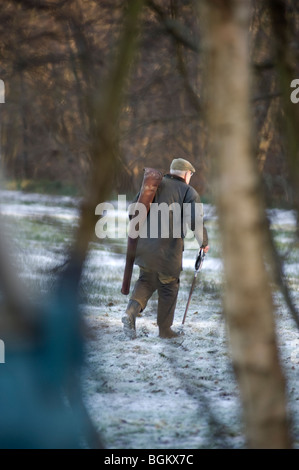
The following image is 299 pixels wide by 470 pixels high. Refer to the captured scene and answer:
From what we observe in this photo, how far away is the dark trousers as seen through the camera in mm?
6746

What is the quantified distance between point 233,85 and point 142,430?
259cm

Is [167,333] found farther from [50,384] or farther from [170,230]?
[50,384]

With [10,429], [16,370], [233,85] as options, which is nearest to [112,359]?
[10,429]

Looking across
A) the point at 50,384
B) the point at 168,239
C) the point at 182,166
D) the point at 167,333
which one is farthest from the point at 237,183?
the point at 167,333

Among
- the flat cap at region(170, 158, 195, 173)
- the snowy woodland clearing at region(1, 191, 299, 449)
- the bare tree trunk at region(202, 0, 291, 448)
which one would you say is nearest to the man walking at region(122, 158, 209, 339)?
the flat cap at region(170, 158, 195, 173)

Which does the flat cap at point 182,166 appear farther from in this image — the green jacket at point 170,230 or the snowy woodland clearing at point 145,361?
the snowy woodland clearing at point 145,361

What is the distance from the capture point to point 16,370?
3.06m

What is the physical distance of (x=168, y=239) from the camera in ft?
21.7

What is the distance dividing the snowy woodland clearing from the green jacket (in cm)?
78

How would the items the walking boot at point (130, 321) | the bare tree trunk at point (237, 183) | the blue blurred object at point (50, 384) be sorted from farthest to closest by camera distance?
the walking boot at point (130, 321), the blue blurred object at point (50, 384), the bare tree trunk at point (237, 183)

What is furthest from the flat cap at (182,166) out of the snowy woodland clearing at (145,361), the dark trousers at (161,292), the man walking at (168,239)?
the snowy woodland clearing at (145,361)

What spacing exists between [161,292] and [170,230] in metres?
0.65

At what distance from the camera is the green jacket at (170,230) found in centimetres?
659

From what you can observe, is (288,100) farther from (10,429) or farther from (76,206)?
(10,429)
